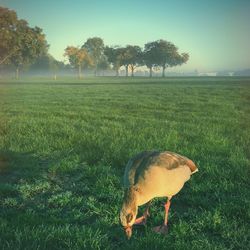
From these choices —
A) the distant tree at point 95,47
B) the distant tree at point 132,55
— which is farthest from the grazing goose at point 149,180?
the distant tree at point 95,47

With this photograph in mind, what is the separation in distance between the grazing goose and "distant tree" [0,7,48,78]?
2098 inches

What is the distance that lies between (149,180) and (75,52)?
5085 inches

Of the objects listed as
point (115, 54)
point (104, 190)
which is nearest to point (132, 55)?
point (115, 54)

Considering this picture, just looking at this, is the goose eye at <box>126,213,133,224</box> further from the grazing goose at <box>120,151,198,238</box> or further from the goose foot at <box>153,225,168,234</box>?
the goose foot at <box>153,225,168,234</box>

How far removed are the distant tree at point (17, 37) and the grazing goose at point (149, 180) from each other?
53.3 metres

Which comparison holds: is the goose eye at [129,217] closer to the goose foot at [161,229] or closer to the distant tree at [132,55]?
the goose foot at [161,229]

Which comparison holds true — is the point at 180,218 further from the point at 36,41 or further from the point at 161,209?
the point at 36,41

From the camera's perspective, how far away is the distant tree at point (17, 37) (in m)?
54.4

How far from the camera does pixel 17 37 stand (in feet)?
180

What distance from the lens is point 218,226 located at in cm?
564

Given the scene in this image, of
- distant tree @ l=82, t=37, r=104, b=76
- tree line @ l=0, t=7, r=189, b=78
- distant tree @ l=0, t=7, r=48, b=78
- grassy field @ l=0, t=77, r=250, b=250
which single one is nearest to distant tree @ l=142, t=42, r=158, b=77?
tree line @ l=0, t=7, r=189, b=78

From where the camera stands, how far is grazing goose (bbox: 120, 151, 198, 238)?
178 inches

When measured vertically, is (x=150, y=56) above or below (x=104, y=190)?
above

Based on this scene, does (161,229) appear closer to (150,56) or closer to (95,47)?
(150,56)
